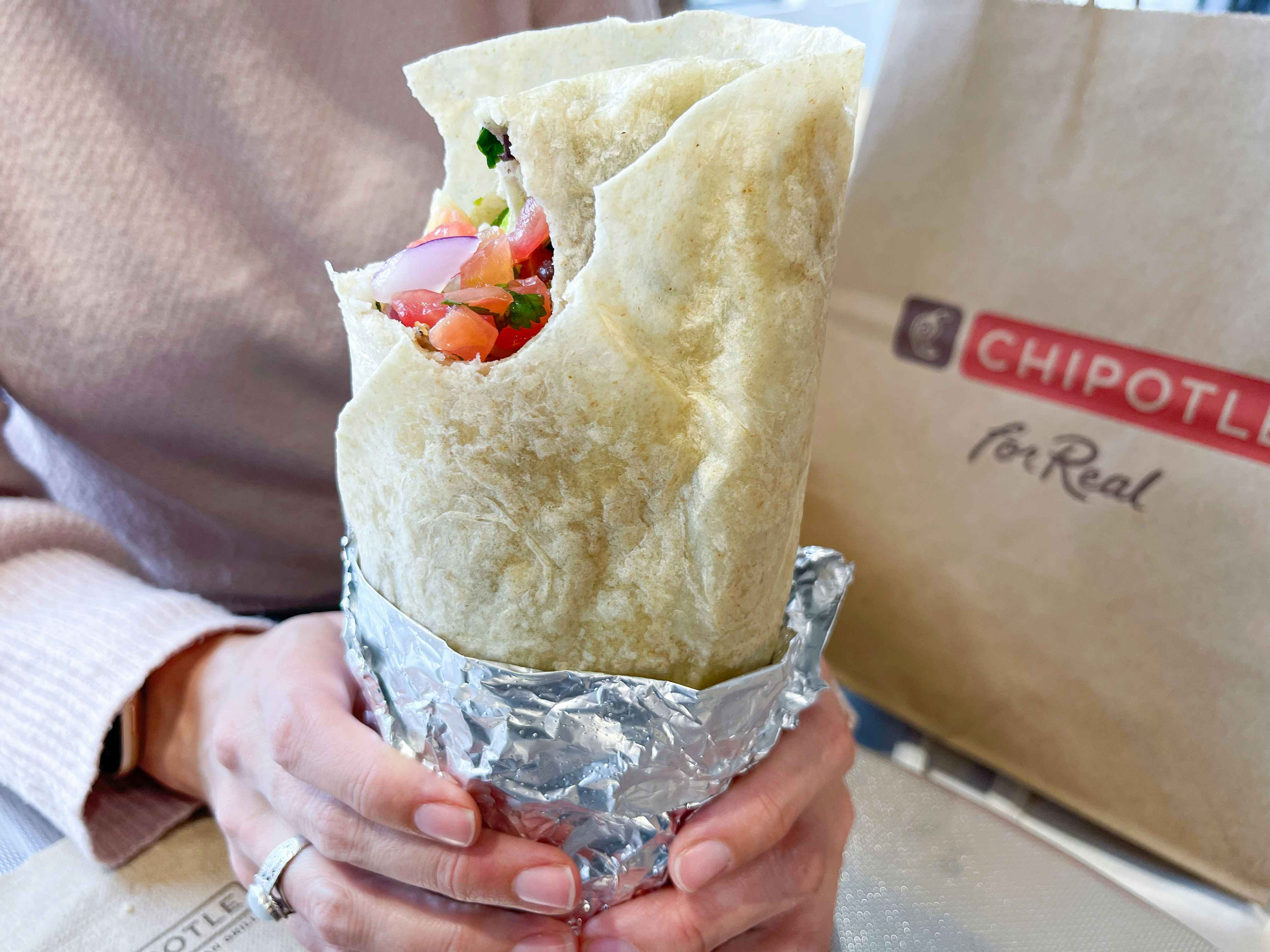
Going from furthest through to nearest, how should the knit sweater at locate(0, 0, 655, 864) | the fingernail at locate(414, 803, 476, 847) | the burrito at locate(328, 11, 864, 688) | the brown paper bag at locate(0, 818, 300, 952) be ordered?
the knit sweater at locate(0, 0, 655, 864)
the brown paper bag at locate(0, 818, 300, 952)
the fingernail at locate(414, 803, 476, 847)
the burrito at locate(328, 11, 864, 688)

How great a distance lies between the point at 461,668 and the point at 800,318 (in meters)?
0.34

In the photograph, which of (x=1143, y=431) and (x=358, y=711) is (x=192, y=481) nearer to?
(x=358, y=711)

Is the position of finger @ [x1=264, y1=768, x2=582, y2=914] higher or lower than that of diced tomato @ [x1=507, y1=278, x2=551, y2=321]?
lower

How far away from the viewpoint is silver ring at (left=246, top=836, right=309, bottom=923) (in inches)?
27.9

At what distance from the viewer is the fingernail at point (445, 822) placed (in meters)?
0.61

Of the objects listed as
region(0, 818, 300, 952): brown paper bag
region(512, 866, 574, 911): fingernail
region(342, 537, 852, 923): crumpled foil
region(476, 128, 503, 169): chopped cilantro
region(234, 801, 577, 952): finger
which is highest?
region(476, 128, 503, 169): chopped cilantro

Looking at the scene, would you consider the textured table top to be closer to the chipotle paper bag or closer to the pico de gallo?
the chipotle paper bag

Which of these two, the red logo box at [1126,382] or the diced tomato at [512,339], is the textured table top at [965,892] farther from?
the diced tomato at [512,339]

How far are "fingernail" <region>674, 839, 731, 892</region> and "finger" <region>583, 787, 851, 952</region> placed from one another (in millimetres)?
38

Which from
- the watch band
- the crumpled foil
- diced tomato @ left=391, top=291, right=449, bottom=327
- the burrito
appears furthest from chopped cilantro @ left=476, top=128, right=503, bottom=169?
the watch band

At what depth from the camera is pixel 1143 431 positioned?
1.00m

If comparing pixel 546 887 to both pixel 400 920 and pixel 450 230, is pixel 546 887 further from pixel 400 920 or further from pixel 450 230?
pixel 450 230

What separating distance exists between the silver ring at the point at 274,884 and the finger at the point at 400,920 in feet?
0.07

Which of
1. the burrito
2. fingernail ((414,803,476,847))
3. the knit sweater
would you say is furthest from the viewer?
the knit sweater
